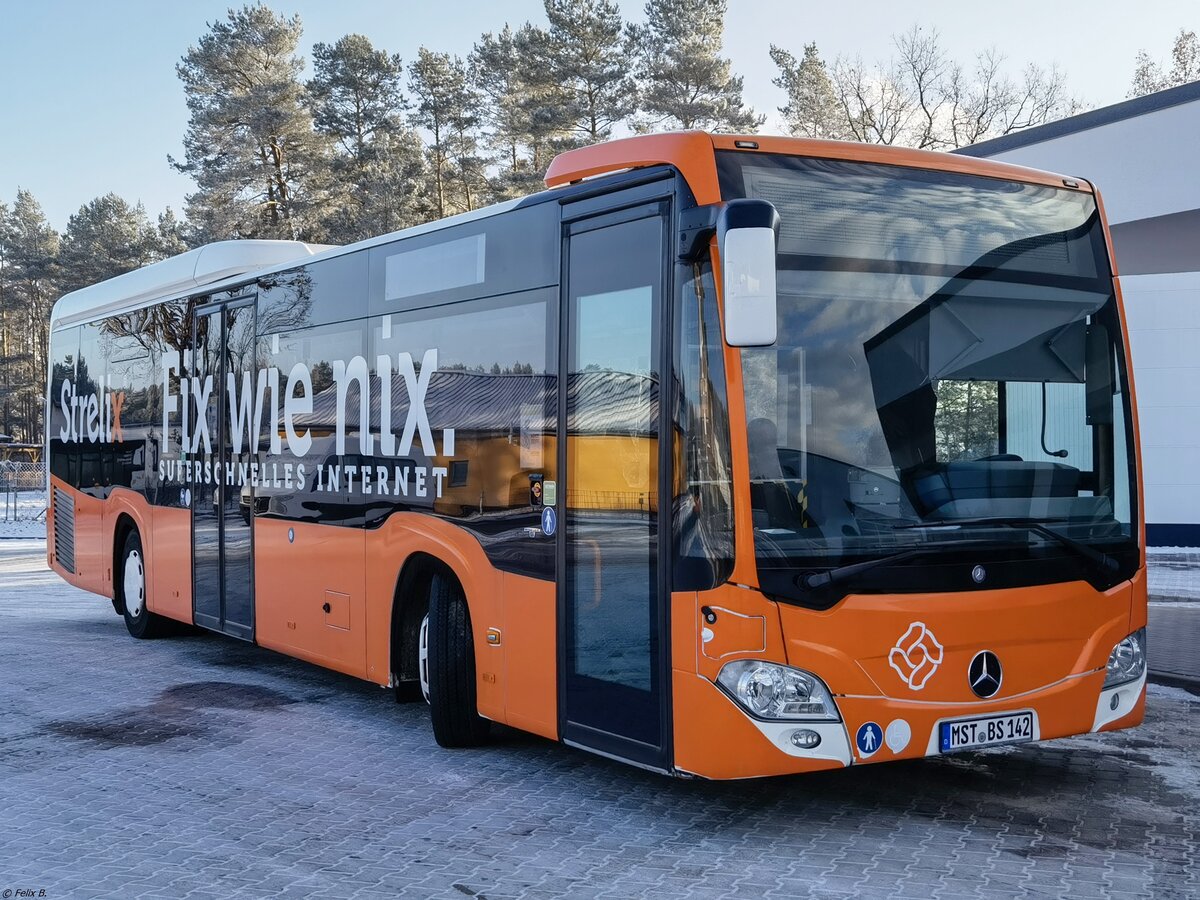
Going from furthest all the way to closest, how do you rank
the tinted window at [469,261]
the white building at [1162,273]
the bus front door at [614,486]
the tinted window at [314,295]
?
the white building at [1162,273], the tinted window at [314,295], the tinted window at [469,261], the bus front door at [614,486]

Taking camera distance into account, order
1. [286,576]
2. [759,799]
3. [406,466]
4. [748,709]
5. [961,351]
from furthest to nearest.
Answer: [286,576] < [406,466] < [759,799] < [961,351] < [748,709]

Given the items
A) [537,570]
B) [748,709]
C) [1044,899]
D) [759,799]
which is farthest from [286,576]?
[1044,899]

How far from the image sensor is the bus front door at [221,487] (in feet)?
32.8

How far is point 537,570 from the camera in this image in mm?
6559

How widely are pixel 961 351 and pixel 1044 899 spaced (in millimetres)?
2303

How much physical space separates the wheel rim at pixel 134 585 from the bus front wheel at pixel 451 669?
546 centimetres

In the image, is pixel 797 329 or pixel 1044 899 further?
pixel 797 329

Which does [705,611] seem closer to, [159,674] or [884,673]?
[884,673]

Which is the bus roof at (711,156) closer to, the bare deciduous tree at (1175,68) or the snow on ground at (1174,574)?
the snow on ground at (1174,574)

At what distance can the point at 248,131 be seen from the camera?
142ft

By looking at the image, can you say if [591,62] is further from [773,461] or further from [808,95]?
[773,461]

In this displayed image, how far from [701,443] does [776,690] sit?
41.2 inches

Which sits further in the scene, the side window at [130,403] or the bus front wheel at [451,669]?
the side window at [130,403]

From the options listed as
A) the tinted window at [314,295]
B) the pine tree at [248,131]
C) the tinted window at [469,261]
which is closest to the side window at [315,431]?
the tinted window at [314,295]
